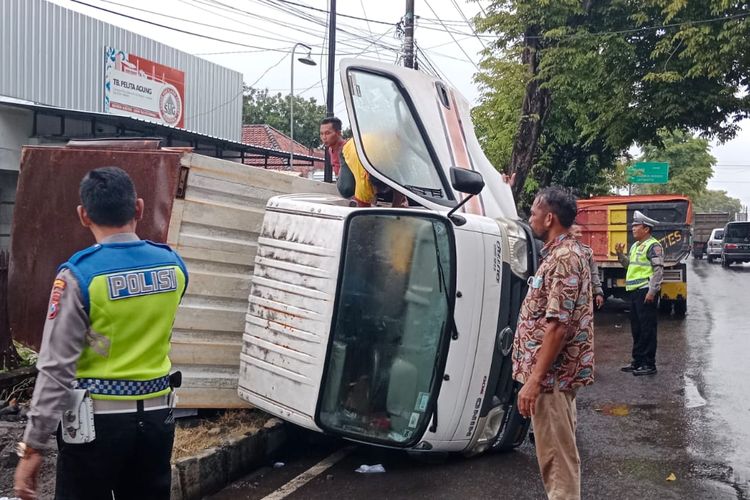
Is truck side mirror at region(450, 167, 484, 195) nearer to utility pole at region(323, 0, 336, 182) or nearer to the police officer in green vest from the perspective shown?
the police officer in green vest

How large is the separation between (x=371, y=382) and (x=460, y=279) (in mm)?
906

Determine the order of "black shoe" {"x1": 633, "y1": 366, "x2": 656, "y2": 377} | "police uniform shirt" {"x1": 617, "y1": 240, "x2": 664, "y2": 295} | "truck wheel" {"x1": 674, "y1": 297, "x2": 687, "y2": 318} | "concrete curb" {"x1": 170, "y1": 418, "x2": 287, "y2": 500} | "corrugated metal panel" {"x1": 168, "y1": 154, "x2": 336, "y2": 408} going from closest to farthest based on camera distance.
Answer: "concrete curb" {"x1": 170, "y1": 418, "x2": 287, "y2": 500}, "corrugated metal panel" {"x1": 168, "y1": 154, "x2": 336, "y2": 408}, "police uniform shirt" {"x1": 617, "y1": 240, "x2": 664, "y2": 295}, "black shoe" {"x1": 633, "y1": 366, "x2": 656, "y2": 377}, "truck wheel" {"x1": 674, "y1": 297, "x2": 687, "y2": 318}

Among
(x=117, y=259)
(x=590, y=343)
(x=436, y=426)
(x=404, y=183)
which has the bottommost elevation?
(x=436, y=426)

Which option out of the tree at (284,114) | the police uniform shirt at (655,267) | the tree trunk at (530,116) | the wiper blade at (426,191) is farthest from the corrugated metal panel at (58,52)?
the tree at (284,114)

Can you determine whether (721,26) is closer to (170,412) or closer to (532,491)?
(532,491)

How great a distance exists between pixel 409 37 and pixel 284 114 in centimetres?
2826

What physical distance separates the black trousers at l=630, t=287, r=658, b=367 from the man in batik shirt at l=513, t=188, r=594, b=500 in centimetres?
496

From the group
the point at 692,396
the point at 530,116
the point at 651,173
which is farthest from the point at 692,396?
the point at 651,173

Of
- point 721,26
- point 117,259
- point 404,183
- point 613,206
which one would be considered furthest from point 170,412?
point 721,26

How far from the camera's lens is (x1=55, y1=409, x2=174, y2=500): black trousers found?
2594 mm

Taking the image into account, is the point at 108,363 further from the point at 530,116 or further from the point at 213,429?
the point at 530,116

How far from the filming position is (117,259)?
8.64 feet

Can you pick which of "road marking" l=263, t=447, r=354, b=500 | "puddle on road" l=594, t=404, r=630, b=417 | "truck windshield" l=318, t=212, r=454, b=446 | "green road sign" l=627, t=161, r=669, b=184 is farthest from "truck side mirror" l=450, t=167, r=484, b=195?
"green road sign" l=627, t=161, r=669, b=184

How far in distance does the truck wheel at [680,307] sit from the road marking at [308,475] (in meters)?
9.89
